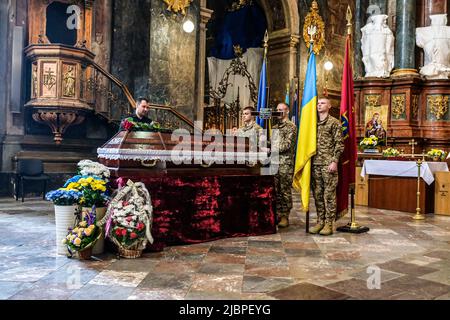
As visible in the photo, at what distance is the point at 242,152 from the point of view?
18.4 ft

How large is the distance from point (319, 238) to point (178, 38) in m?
6.87

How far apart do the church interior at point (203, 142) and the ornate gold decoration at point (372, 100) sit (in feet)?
0.23

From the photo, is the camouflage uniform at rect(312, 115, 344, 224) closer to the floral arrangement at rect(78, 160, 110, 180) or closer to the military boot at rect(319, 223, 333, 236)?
the military boot at rect(319, 223, 333, 236)

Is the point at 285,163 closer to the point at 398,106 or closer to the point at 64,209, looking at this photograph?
the point at 64,209

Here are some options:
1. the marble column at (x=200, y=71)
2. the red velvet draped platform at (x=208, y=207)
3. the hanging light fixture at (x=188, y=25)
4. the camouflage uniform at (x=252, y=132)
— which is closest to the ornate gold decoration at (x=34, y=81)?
the hanging light fixture at (x=188, y=25)

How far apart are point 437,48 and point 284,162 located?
6.80m

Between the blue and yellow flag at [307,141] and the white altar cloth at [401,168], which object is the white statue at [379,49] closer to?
the white altar cloth at [401,168]

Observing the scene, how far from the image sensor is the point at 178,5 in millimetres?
10594

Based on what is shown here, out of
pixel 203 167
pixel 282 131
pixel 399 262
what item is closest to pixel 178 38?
pixel 282 131

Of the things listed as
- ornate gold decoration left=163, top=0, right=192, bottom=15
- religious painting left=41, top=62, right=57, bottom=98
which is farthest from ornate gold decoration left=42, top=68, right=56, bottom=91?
ornate gold decoration left=163, top=0, right=192, bottom=15

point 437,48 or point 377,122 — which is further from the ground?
point 437,48

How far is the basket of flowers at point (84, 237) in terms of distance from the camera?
4.14 meters

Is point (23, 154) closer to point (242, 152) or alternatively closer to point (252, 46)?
point (242, 152)

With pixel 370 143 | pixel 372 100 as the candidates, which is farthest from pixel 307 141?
pixel 372 100
